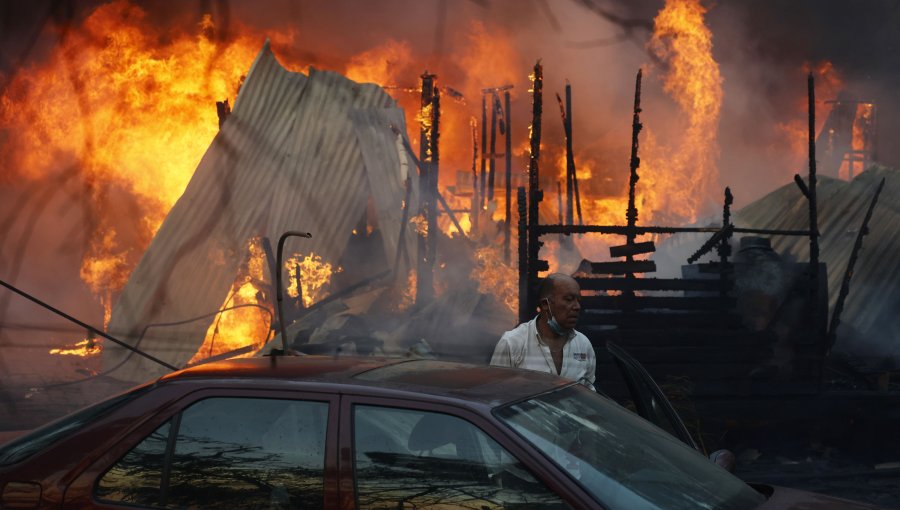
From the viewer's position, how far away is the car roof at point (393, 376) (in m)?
3.03

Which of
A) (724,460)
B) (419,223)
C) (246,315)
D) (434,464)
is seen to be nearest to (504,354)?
(724,460)

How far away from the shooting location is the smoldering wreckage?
10359 mm

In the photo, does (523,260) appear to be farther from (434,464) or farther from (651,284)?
(434,464)

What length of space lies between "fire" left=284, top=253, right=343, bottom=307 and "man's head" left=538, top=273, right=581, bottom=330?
1196cm

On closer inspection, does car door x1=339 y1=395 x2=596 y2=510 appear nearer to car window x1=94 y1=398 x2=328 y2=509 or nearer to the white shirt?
car window x1=94 y1=398 x2=328 y2=509

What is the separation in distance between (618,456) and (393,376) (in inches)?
32.5

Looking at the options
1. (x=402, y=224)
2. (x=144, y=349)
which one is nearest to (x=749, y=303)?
(x=402, y=224)

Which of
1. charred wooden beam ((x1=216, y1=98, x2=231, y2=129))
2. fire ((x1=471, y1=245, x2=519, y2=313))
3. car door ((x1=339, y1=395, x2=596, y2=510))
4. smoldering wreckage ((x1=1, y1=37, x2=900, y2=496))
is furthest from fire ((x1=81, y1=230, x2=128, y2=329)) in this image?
car door ((x1=339, y1=395, x2=596, y2=510))

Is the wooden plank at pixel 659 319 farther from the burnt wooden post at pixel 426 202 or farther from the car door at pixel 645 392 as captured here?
the car door at pixel 645 392

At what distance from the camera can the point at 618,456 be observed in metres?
3.09

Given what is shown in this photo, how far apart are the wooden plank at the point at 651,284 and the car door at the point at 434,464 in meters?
7.58

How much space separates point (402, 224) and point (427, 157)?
137cm

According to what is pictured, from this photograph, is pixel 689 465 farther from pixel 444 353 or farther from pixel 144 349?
pixel 144 349

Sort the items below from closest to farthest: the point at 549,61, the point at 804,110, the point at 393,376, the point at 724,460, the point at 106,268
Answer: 1. the point at 393,376
2. the point at 724,460
3. the point at 106,268
4. the point at 804,110
5. the point at 549,61
